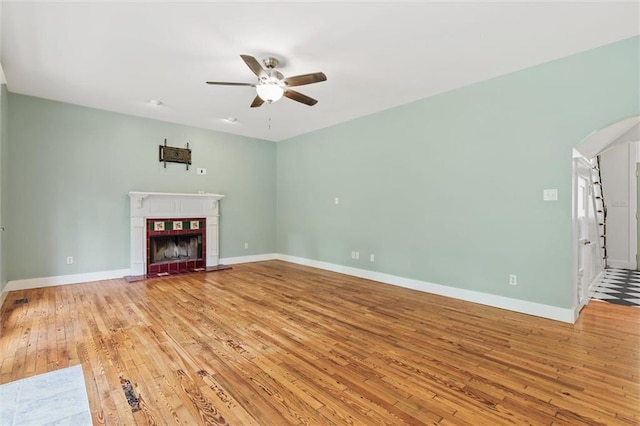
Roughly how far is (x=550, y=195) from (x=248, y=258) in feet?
17.8

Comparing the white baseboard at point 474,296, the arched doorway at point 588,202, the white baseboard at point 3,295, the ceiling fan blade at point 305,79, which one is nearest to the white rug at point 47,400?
the white baseboard at point 3,295

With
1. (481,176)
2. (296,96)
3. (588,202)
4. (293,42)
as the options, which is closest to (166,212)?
(296,96)

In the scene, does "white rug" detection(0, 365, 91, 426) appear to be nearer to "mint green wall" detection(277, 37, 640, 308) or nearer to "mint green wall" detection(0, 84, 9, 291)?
"mint green wall" detection(0, 84, 9, 291)

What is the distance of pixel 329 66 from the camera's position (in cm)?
339

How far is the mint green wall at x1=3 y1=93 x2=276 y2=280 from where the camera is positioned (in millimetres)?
4309

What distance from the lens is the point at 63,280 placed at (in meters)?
4.59

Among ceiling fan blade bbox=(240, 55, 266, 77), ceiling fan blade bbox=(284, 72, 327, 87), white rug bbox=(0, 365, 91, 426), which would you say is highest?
ceiling fan blade bbox=(240, 55, 266, 77)

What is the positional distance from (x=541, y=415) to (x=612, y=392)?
66cm

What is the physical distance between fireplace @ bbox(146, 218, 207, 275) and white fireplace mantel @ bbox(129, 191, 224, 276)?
3.6 inches

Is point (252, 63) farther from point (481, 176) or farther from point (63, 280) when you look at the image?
point (63, 280)

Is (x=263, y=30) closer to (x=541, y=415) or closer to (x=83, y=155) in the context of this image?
(x=541, y=415)

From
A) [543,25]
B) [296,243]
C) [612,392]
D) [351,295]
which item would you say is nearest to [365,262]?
[351,295]

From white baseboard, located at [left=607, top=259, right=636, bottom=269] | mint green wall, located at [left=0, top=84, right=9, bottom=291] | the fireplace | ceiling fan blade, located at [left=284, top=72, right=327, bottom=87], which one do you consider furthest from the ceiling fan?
white baseboard, located at [left=607, top=259, right=636, bottom=269]

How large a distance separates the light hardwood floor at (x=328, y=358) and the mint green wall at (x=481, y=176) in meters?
0.63
